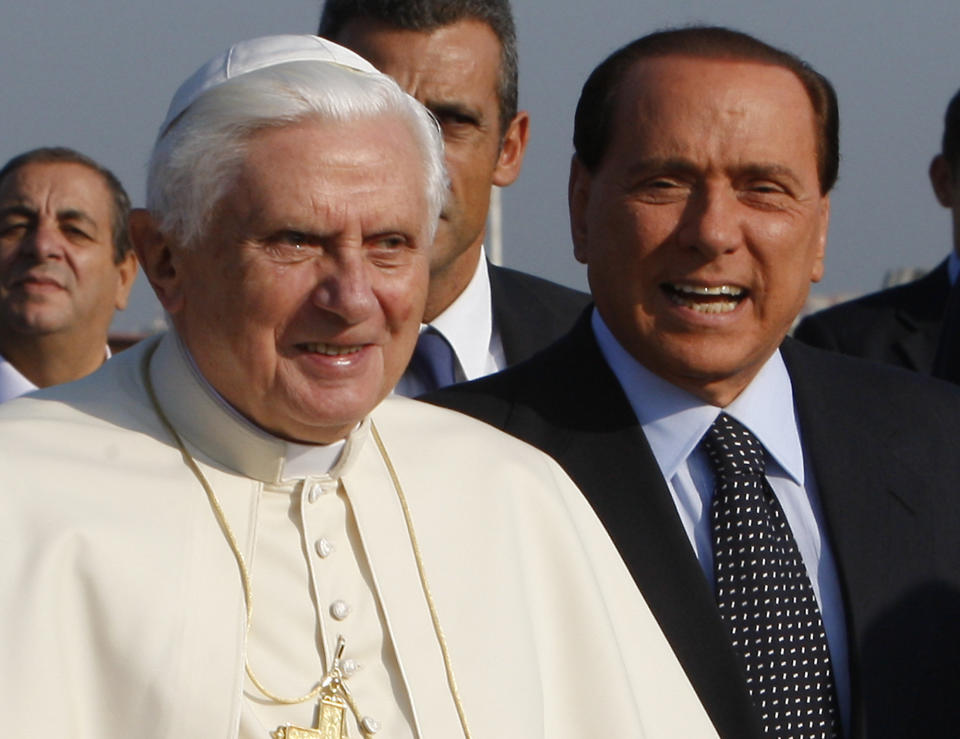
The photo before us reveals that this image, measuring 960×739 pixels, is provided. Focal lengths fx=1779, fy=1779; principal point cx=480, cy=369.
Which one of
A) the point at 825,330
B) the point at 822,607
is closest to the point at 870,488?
the point at 822,607

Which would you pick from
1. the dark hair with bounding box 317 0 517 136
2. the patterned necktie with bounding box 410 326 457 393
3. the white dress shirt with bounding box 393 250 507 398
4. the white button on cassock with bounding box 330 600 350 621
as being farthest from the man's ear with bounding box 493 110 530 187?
the white button on cassock with bounding box 330 600 350 621

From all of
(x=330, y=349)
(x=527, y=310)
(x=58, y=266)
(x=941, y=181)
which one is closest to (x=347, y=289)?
(x=330, y=349)

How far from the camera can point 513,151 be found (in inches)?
200

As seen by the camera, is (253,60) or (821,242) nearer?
(253,60)

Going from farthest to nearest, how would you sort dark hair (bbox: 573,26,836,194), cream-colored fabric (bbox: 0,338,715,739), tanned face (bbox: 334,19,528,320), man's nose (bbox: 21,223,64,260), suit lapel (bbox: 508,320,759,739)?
man's nose (bbox: 21,223,64,260), tanned face (bbox: 334,19,528,320), dark hair (bbox: 573,26,836,194), suit lapel (bbox: 508,320,759,739), cream-colored fabric (bbox: 0,338,715,739)

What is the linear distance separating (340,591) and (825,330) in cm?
358

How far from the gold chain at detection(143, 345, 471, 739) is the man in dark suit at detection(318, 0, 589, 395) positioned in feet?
4.52

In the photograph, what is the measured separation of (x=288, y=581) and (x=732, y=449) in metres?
1.07

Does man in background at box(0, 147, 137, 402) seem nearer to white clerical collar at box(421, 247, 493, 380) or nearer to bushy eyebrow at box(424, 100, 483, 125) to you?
white clerical collar at box(421, 247, 493, 380)

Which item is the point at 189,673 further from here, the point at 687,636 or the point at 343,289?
the point at 687,636

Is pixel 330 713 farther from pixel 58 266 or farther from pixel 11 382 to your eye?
pixel 58 266

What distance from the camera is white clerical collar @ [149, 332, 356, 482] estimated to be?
9.95 ft

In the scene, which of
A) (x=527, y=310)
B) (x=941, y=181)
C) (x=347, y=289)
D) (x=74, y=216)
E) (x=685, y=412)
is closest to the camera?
(x=347, y=289)

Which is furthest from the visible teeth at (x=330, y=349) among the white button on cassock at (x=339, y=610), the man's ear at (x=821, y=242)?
the man's ear at (x=821, y=242)
